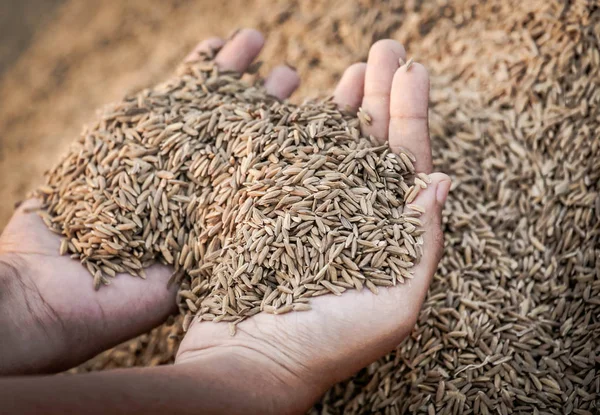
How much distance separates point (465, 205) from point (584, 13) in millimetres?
1202

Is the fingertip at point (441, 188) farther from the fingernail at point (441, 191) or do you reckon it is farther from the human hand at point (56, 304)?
the human hand at point (56, 304)

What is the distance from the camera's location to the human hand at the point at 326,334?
167 centimetres

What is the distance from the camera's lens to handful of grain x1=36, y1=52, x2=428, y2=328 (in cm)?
194

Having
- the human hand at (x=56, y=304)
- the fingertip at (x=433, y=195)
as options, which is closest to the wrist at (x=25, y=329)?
the human hand at (x=56, y=304)

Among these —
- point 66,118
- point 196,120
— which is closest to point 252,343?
point 196,120

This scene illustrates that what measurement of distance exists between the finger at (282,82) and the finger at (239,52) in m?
0.16

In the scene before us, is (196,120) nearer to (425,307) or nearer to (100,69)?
(425,307)

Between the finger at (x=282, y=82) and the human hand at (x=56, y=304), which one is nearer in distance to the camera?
the human hand at (x=56, y=304)

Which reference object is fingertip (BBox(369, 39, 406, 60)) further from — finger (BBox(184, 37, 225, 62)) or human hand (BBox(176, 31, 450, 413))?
finger (BBox(184, 37, 225, 62))

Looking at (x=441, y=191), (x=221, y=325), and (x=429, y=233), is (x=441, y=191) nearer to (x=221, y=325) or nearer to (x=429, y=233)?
(x=429, y=233)

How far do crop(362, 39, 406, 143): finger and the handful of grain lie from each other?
0.08m

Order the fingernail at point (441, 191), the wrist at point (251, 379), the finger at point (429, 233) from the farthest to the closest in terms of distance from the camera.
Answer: the fingernail at point (441, 191)
the finger at point (429, 233)
the wrist at point (251, 379)

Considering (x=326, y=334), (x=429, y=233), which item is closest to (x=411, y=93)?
(x=429, y=233)

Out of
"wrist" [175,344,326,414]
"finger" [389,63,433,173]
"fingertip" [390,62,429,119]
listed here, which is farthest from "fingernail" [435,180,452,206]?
"wrist" [175,344,326,414]
